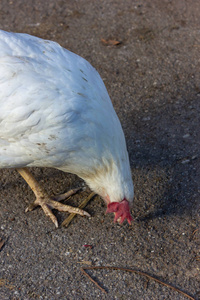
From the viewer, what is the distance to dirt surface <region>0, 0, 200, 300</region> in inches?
117

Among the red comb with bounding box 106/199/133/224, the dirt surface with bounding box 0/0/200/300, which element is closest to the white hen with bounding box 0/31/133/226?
the red comb with bounding box 106/199/133/224

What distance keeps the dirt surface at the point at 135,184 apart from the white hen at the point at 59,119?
46cm

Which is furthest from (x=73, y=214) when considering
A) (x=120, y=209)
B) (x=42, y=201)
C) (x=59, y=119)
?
(x=59, y=119)

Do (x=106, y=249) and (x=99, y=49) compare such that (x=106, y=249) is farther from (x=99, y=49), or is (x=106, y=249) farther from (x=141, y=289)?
(x=99, y=49)

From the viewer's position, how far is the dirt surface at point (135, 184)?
2.96m

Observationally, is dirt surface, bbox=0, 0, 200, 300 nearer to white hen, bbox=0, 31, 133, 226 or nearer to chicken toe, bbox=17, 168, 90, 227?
chicken toe, bbox=17, 168, 90, 227

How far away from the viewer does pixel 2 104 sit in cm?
276

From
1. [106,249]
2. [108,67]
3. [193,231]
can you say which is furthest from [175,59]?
[106,249]

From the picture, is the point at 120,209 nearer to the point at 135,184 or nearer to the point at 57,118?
the point at 135,184

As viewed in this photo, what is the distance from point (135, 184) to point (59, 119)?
133cm

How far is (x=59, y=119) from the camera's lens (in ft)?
8.87

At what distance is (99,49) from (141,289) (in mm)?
3637

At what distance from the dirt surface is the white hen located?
0.46 metres

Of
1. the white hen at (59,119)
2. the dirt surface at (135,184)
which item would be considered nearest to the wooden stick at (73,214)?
the dirt surface at (135,184)
